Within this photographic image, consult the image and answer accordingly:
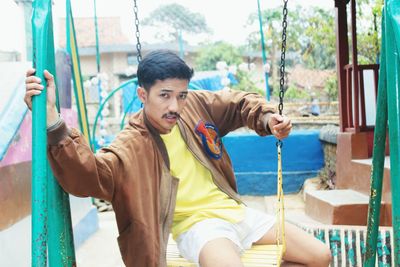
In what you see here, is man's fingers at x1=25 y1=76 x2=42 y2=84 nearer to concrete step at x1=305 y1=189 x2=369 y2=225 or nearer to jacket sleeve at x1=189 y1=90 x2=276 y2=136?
jacket sleeve at x1=189 y1=90 x2=276 y2=136

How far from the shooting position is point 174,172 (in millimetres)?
2145

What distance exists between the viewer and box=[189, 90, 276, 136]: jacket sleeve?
89.7 inches

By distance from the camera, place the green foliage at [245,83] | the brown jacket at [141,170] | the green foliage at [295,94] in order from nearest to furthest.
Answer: the brown jacket at [141,170] → the green foliage at [295,94] → the green foliage at [245,83]

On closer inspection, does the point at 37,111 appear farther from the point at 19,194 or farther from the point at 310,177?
the point at 310,177

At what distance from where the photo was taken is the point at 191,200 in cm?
214

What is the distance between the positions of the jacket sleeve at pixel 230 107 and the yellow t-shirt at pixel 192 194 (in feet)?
0.78

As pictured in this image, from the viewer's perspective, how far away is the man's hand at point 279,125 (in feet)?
6.85

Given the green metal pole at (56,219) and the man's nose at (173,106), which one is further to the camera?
the man's nose at (173,106)

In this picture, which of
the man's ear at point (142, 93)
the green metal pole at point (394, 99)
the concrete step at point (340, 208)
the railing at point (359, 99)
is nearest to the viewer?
the green metal pole at point (394, 99)

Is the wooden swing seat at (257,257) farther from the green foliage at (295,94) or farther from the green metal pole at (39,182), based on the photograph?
the green foliage at (295,94)

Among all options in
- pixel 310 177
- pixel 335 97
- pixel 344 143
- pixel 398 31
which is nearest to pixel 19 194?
pixel 398 31

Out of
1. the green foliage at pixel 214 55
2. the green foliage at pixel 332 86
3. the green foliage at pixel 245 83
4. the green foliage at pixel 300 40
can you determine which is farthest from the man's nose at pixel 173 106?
the green foliage at pixel 214 55

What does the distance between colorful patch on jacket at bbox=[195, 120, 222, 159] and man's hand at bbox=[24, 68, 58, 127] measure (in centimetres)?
77

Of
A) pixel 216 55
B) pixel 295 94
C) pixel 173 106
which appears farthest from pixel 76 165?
pixel 216 55
